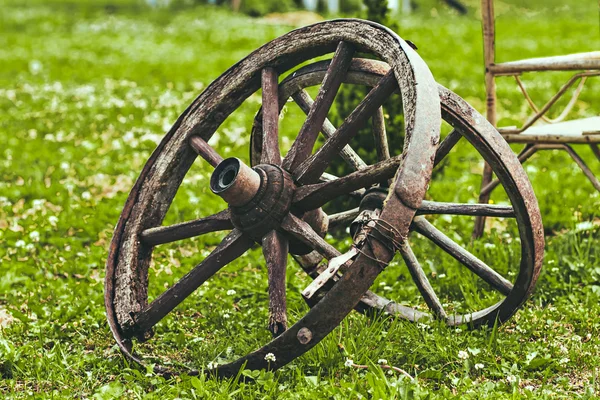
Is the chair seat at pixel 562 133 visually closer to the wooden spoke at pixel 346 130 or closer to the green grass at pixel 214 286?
the green grass at pixel 214 286

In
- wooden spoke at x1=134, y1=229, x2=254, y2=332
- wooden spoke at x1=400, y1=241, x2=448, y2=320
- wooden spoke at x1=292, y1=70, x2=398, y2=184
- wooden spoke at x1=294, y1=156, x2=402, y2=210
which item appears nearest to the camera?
wooden spoke at x1=294, y1=156, x2=402, y2=210

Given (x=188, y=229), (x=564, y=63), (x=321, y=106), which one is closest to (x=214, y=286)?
(x=188, y=229)

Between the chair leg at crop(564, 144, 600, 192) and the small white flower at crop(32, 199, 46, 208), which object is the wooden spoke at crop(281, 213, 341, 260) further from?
the small white flower at crop(32, 199, 46, 208)

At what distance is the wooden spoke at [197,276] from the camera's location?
3.00m

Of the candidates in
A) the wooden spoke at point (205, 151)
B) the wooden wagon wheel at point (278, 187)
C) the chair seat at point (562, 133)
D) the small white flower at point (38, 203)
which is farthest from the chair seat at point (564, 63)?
the small white flower at point (38, 203)

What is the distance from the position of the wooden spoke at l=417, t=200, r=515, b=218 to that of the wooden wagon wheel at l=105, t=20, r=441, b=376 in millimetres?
443

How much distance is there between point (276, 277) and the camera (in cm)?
283

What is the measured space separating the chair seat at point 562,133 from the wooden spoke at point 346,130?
118 cm

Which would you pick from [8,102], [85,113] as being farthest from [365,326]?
[8,102]

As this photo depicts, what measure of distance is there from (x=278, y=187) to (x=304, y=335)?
2.09ft

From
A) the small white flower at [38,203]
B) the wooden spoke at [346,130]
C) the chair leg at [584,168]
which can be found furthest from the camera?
the small white flower at [38,203]

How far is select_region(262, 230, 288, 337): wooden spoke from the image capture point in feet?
8.96

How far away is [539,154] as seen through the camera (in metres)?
6.51

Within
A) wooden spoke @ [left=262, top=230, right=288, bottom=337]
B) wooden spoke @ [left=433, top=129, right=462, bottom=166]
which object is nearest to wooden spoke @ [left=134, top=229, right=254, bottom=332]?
wooden spoke @ [left=262, top=230, right=288, bottom=337]
